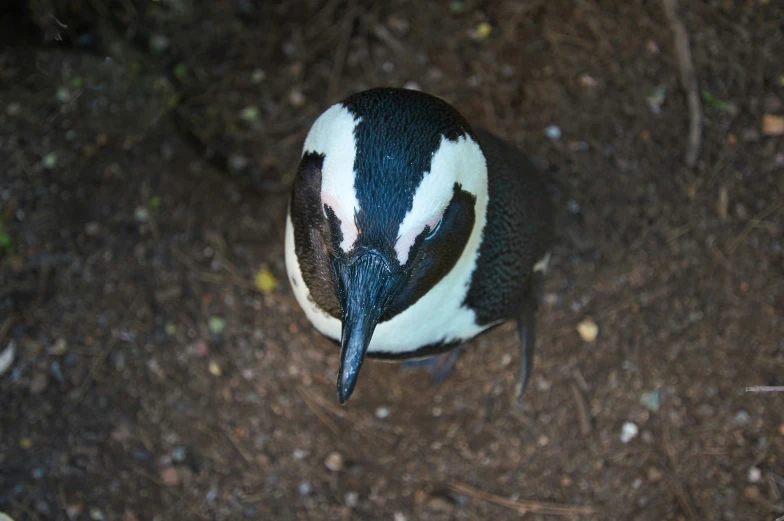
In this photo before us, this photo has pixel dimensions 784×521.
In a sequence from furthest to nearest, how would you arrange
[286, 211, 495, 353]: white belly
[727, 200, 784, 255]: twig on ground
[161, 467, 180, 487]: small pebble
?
[727, 200, 784, 255]: twig on ground → [161, 467, 180, 487]: small pebble → [286, 211, 495, 353]: white belly

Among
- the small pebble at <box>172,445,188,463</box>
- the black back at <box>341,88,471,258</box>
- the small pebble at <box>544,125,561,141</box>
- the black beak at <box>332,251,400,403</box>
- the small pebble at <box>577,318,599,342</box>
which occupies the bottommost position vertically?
the small pebble at <box>172,445,188,463</box>

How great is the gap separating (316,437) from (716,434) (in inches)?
56.8

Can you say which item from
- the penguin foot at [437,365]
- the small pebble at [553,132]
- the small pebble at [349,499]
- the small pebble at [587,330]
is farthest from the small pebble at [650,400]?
the small pebble at [349,499]

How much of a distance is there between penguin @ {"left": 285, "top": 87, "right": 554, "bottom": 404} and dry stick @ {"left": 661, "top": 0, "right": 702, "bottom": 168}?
1207 millimetres

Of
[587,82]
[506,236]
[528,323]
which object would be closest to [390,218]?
[506,236]

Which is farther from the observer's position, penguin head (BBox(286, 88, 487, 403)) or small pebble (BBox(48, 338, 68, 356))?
small pebble (BBox(48, 338, 68, 356))

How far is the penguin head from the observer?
41.0 inches

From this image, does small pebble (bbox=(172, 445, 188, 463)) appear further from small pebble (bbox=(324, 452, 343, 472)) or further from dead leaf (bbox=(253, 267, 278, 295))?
dead leaf (bbox=(253, 267, 278, 295))

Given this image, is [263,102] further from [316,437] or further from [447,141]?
[447,141]

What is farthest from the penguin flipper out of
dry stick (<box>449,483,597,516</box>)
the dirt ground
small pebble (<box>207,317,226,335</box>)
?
small pebble (<box>207,317,226,335</box>)

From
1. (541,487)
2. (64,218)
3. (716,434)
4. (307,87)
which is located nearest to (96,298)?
(64,218)

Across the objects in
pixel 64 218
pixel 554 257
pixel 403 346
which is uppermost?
pixel 403 346

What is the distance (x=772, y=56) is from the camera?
7.56 feet

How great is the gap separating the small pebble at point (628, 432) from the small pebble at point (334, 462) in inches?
40.2
